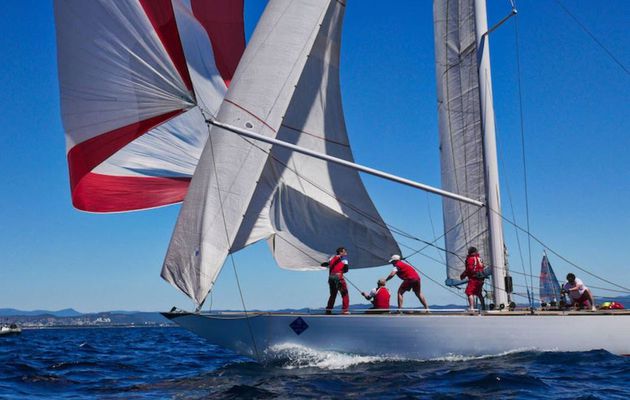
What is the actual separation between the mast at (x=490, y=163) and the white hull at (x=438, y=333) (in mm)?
1431

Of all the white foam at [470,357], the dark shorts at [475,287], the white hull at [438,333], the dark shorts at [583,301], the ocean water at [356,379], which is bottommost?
the ocean water at [356,379]

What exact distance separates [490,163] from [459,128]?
1457 millimetres

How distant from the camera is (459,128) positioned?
15.2 m

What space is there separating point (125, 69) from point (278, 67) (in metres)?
3.05

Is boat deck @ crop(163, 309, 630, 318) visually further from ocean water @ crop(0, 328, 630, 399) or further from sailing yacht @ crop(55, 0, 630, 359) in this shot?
ocean water @ crop(0, 328, 630, 399)

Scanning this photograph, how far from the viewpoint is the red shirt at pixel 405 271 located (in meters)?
13.0

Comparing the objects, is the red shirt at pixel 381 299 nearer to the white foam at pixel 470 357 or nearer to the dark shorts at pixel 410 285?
the dark shorts at pixel 410 285

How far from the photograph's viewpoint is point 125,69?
43.3 ft

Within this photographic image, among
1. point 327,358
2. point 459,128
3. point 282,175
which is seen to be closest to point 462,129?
point 459,128

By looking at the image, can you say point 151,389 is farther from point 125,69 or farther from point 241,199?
point 125,69

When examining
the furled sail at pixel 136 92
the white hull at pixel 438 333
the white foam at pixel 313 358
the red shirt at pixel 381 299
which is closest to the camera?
the white hull at pixel 438 333

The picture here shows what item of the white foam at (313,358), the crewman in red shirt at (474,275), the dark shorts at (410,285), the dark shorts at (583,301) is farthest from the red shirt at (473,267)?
the white foam at (313,358)

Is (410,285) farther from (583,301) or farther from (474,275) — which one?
(583,301)

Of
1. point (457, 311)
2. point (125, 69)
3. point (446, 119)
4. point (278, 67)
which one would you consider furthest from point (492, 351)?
point (125, 69)
